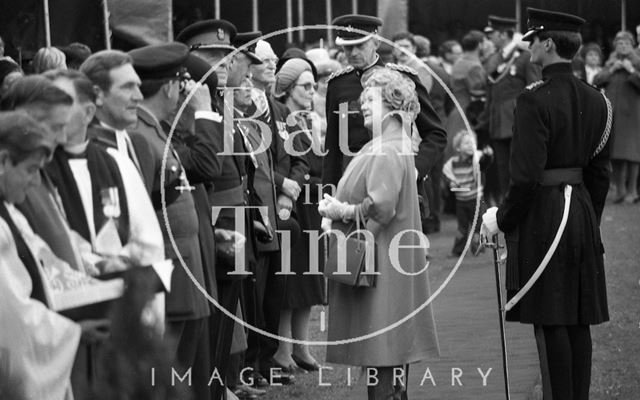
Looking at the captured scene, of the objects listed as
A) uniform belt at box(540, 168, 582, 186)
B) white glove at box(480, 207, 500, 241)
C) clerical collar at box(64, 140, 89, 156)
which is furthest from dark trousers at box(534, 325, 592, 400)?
clerical collar at box(64, 140, 89, 156)

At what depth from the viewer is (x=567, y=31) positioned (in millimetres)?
7727

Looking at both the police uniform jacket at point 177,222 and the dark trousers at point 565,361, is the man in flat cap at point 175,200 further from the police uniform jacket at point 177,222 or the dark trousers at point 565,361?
the dark trousers at point 565,361

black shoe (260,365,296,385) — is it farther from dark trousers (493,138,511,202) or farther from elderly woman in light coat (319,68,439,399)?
dark trousers (493,138,511,202)

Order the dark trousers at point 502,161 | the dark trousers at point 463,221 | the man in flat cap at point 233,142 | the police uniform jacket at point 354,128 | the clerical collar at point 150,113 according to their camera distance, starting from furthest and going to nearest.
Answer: the dark trousers at point 502,161, the dark trousers at point 463,221, the police uniform jacket at point 354,128, the man in flat cap at point 233,142, the clerical collar at point 150,113

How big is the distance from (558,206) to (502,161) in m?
11.4

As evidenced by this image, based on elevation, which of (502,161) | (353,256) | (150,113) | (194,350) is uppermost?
(150,113)

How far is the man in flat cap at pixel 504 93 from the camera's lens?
18.7 meters

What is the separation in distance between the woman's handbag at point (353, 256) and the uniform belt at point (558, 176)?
94cm

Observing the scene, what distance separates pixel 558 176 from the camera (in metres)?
7.66

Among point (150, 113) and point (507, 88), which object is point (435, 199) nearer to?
point (507, 88)

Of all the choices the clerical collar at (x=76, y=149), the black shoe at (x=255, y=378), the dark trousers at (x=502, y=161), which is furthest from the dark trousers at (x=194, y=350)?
the dark trousers at (x=502, y=161)

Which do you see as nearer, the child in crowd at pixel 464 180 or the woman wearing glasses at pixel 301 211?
the woman wearing glasses at pixel 301 211

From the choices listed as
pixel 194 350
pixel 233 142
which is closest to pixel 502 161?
pixel 233 142

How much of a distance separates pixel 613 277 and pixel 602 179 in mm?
5762
